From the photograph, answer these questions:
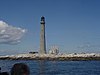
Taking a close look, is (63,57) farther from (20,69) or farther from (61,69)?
(20,69)

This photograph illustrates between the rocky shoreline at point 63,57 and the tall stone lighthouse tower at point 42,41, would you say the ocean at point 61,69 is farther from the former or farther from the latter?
the rocky shoreline at point 63,57

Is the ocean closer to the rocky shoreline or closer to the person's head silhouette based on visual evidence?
the person's head silhouette

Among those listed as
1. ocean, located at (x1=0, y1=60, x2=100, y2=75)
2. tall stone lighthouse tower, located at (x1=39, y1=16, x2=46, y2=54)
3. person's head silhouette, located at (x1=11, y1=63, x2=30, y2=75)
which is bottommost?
person's head silhouette, located at (x1=11, y1=63, x2=30, y2=75)

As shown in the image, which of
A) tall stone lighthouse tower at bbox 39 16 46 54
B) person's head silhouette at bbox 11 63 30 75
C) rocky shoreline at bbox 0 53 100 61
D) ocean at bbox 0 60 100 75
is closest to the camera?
person's head silhouette at bbox 11 63 30 75

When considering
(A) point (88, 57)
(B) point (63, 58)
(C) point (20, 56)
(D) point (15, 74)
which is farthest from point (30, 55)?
(D) point (15, 74)

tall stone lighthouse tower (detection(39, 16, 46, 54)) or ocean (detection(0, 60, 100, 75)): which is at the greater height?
tall stone lighthouse tower (detection(39, 16, 46, 54))

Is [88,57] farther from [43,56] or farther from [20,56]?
[20,56]

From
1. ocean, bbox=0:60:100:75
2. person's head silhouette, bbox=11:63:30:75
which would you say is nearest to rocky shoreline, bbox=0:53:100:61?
ocean, bbox=0:60:100:75

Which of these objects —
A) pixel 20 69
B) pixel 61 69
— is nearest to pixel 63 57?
pixel 61 69

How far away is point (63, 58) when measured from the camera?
174875 millimetres

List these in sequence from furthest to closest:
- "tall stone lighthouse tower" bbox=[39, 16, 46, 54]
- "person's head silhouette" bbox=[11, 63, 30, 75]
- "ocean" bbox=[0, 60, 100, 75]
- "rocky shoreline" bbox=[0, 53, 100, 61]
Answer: "rocky shoreline" bbox=[0, 53, 100, 61], "tall stone lighthouse tower" bbox=[39, 16, 46, 54], "ocean" bbox=[0, 60, 100, 75], "person's head silhouette" bbox=[11, 63, 30, 75]

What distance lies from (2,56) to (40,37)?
6122cm

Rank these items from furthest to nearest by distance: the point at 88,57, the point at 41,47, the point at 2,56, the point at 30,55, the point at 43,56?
the point at 2,56 < the point at 30,55 < the point at 88,57 < the point at 43,56 < the point at 41,47

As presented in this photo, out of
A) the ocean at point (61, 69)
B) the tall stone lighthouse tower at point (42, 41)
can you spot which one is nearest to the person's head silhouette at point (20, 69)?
the ocean at point (61, 69)
